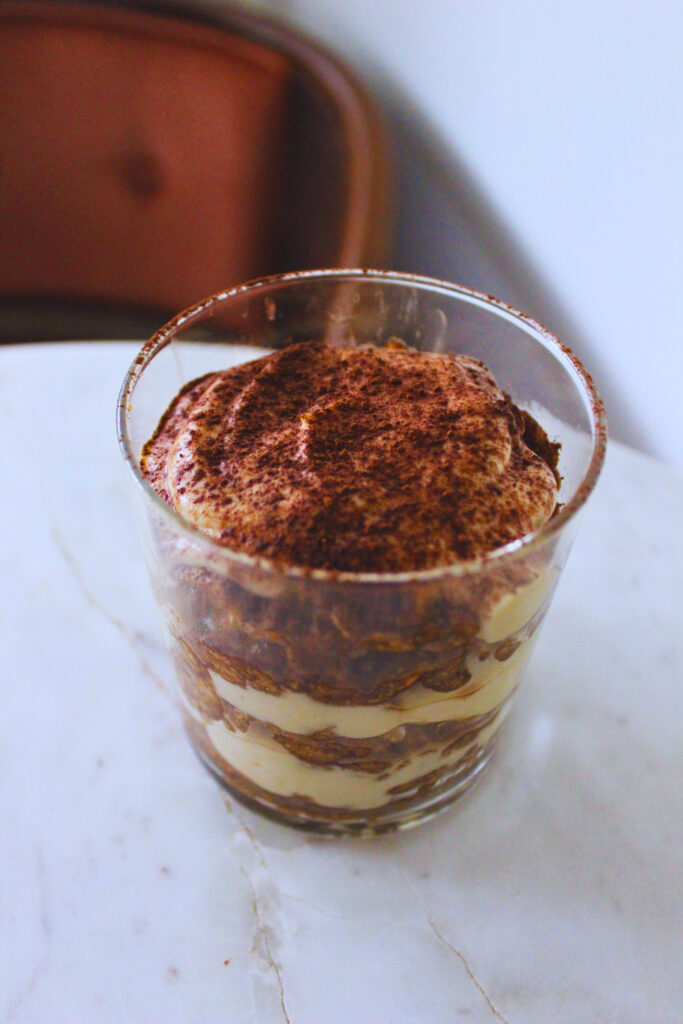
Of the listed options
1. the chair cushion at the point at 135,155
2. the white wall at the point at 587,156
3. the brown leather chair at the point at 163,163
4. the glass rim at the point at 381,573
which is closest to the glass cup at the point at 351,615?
the glass rim at the point at 381,573

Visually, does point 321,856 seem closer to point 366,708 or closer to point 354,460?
point 366,708

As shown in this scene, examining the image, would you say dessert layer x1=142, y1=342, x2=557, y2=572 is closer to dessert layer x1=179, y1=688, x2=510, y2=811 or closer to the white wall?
dessert layer x1=179, y1=688, x2=510, y2=811

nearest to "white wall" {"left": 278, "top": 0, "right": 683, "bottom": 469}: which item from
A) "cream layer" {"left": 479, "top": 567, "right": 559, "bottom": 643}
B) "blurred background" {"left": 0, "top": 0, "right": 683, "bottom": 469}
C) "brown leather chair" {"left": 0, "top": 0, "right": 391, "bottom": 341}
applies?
"blurred background" {"left": 0, "top": 0, "right": 683, "bottom": 469}

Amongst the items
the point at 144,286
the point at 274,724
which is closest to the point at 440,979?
the point at 274,724

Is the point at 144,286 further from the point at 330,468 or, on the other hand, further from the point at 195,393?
the point at 330,468

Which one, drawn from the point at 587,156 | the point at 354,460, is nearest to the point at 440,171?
the point at 587,156
